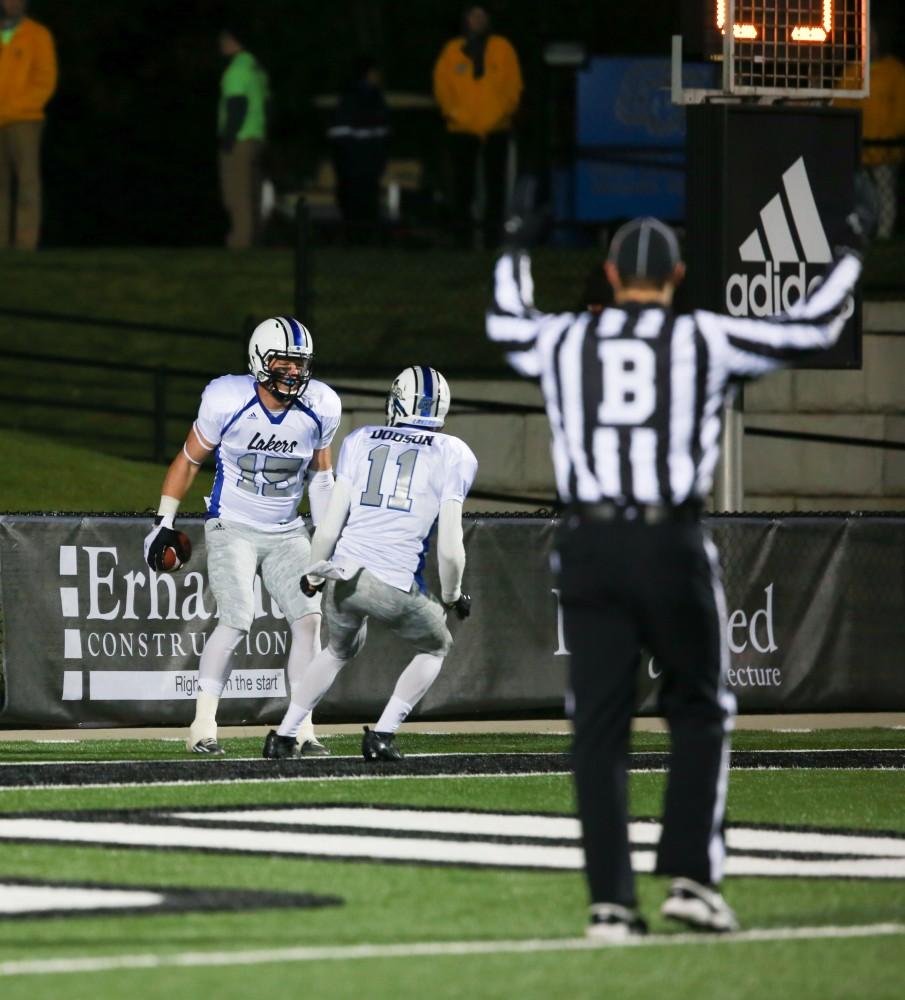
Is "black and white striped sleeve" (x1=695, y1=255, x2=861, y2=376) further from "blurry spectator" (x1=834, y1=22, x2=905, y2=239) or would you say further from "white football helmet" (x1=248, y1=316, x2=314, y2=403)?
"blurry spectator" (x1=834, y1=22, x2=905, y2=239)

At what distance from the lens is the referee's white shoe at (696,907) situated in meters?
7.20

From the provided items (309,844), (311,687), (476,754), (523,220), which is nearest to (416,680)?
(311,687)

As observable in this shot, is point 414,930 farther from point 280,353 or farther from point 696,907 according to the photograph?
point 280,353

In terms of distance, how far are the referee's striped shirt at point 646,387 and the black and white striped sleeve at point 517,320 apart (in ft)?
0.09

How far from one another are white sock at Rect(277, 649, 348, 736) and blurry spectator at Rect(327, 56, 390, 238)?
12.5m

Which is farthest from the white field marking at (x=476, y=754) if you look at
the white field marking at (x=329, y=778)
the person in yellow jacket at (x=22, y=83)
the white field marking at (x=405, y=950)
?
the person in yellow jacket at (x=22, y=83)

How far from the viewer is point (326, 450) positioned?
12172 millimetres

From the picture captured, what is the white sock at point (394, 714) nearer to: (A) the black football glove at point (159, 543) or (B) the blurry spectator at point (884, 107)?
(A) the black football glove at point (159, 543)

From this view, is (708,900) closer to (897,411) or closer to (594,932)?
(594,932)

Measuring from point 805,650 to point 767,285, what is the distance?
2255 mm

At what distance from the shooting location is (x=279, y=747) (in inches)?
459

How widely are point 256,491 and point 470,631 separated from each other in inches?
98.0

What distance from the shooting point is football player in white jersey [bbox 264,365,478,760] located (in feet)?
37.2

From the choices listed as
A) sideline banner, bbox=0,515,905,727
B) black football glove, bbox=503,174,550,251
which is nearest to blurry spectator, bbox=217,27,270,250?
sideline banner, bbox=0,515,905,727
